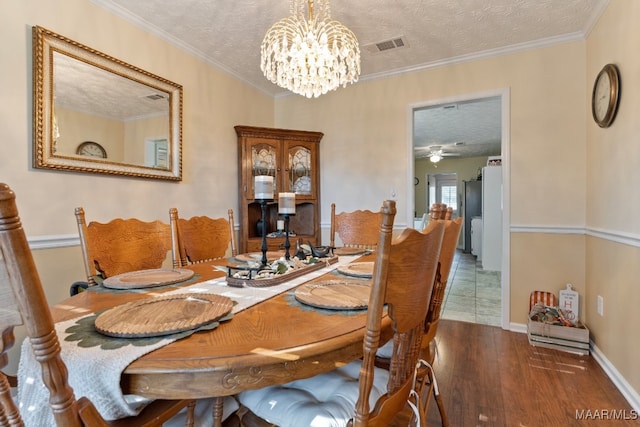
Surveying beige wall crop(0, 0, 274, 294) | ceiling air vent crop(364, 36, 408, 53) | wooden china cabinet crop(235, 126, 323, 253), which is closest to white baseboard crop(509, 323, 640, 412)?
wooden china cabinet crop(235, 126, 323, 253)

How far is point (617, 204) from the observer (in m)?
1.98

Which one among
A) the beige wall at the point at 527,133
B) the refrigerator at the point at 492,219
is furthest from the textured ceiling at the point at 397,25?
the refrigerator at the point at 492,219

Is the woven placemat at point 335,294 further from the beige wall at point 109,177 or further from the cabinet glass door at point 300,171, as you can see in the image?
the cabinet glass door at point 300,171

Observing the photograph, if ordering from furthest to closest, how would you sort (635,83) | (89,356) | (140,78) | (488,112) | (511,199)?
(488,112)
(511,199)
(140,78)
(635,83)
(89,356)

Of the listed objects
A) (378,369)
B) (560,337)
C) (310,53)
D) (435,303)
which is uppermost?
(310,53)

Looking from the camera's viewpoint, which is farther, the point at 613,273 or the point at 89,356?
the point at 613,273

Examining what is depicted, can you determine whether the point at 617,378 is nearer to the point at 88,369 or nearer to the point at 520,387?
the point at 520,387

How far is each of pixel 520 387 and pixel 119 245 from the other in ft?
7.82

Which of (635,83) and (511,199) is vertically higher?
(635,83)

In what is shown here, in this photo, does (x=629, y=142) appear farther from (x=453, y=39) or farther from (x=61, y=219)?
(x=61, y=219)

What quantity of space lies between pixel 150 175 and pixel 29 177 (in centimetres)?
76

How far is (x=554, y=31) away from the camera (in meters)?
2.57

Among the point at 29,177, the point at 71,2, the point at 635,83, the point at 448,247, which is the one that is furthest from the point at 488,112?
the point at 29,177

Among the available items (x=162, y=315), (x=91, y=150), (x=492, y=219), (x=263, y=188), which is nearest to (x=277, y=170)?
(x=91, y=150)
